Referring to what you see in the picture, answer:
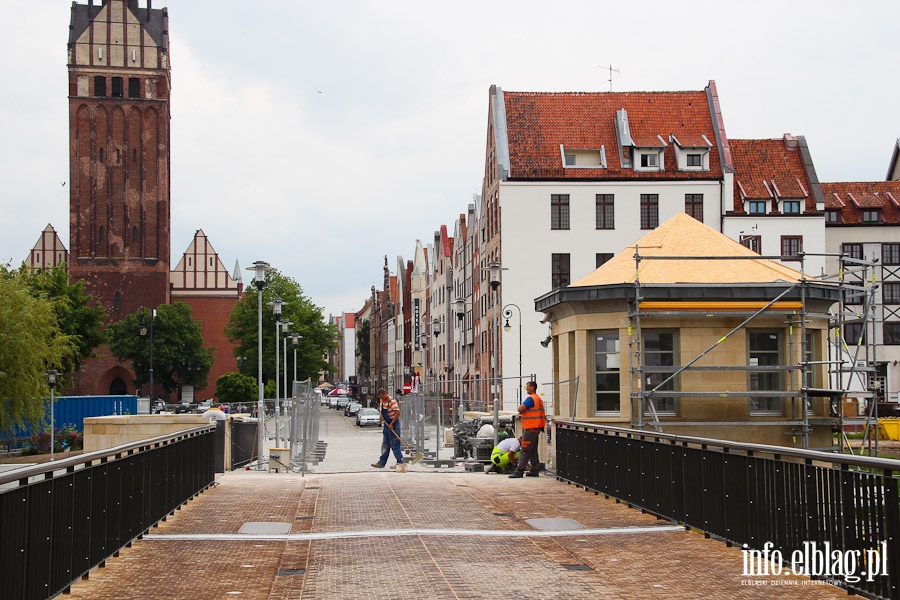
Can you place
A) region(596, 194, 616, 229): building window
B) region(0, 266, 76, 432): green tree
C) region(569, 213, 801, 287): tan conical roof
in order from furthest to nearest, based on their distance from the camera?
1. region(596, 194, 616, 229): building window
2. region(0, 266, 76, 432): green tree
3. region(569, 213, 801, 287): tan conical roof

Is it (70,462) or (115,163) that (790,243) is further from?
(115,163)

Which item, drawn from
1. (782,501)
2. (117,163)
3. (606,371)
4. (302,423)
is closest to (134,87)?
(117,163)

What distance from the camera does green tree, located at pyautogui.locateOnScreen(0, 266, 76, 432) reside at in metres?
44.8

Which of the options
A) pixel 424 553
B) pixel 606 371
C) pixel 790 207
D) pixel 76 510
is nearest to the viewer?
pixel 76 510

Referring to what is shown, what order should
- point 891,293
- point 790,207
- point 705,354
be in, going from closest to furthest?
point 705,354
point 790,207
point 891,293

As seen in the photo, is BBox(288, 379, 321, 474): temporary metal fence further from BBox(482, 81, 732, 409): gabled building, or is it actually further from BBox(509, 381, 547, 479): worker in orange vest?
BBox(482, 81, 732, 409): gabled building

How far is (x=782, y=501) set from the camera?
31.3 feet

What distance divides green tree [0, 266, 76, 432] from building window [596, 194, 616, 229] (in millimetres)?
28611

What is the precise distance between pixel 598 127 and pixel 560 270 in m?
9.04

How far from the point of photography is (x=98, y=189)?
336ft

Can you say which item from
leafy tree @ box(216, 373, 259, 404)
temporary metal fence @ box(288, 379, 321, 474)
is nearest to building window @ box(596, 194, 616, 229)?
leafy tree @ box(216, 373, 259, 404)

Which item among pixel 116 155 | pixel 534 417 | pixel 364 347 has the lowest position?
pixel 534 417

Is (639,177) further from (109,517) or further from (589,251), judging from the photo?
(109,517)

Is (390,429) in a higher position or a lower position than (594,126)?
lower
